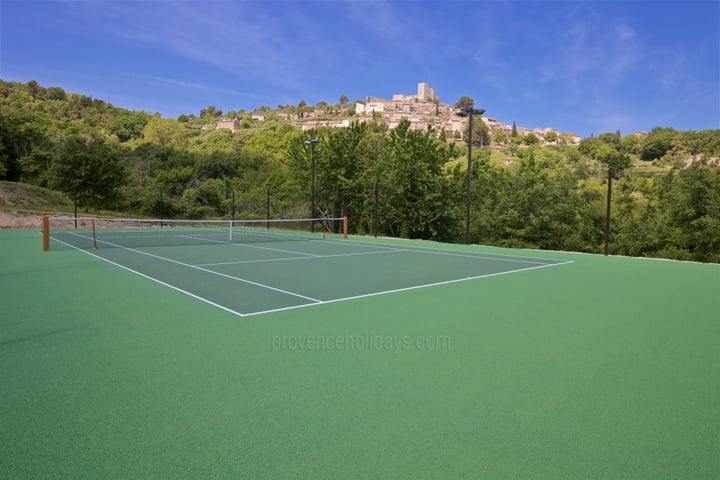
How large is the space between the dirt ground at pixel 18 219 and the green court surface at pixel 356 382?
20021 millimetres

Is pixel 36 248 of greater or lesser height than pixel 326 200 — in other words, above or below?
below

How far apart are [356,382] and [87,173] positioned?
3047 cm

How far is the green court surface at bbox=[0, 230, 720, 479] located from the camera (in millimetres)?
2141

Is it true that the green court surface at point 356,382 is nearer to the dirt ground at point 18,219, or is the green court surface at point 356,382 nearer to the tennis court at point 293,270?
the tennis court at point 293,270

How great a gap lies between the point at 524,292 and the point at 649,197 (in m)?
12.4

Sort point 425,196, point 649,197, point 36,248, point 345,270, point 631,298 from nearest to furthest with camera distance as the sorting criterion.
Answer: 1. point 631,298
2. point 345,270
3. point 36,248
4. point 649,197
5. point 425,196

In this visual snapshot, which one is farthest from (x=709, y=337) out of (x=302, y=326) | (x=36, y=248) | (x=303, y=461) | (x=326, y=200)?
(x=326, y=200)

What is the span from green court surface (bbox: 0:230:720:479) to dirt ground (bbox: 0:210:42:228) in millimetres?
20021

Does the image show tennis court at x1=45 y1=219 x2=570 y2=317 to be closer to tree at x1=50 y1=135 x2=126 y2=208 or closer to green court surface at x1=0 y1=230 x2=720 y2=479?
green court surface at x1=0 y1=230 x2=720 y2=479

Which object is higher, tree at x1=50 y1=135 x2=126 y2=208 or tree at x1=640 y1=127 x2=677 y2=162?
tree at x1=640 y1=127 x2=677 y2=162

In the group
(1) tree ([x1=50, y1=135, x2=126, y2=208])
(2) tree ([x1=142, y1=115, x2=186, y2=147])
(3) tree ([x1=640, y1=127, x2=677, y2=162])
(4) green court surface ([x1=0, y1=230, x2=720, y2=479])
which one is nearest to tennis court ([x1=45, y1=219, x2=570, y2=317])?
(4) green court surface ([x1=0, y1=230, x2=720, y2=479])

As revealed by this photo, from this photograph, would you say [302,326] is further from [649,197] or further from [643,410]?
[649,197]

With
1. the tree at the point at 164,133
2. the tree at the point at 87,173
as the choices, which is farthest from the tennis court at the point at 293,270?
the tree at the point at 164,133

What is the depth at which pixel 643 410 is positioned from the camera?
270 centimetres
